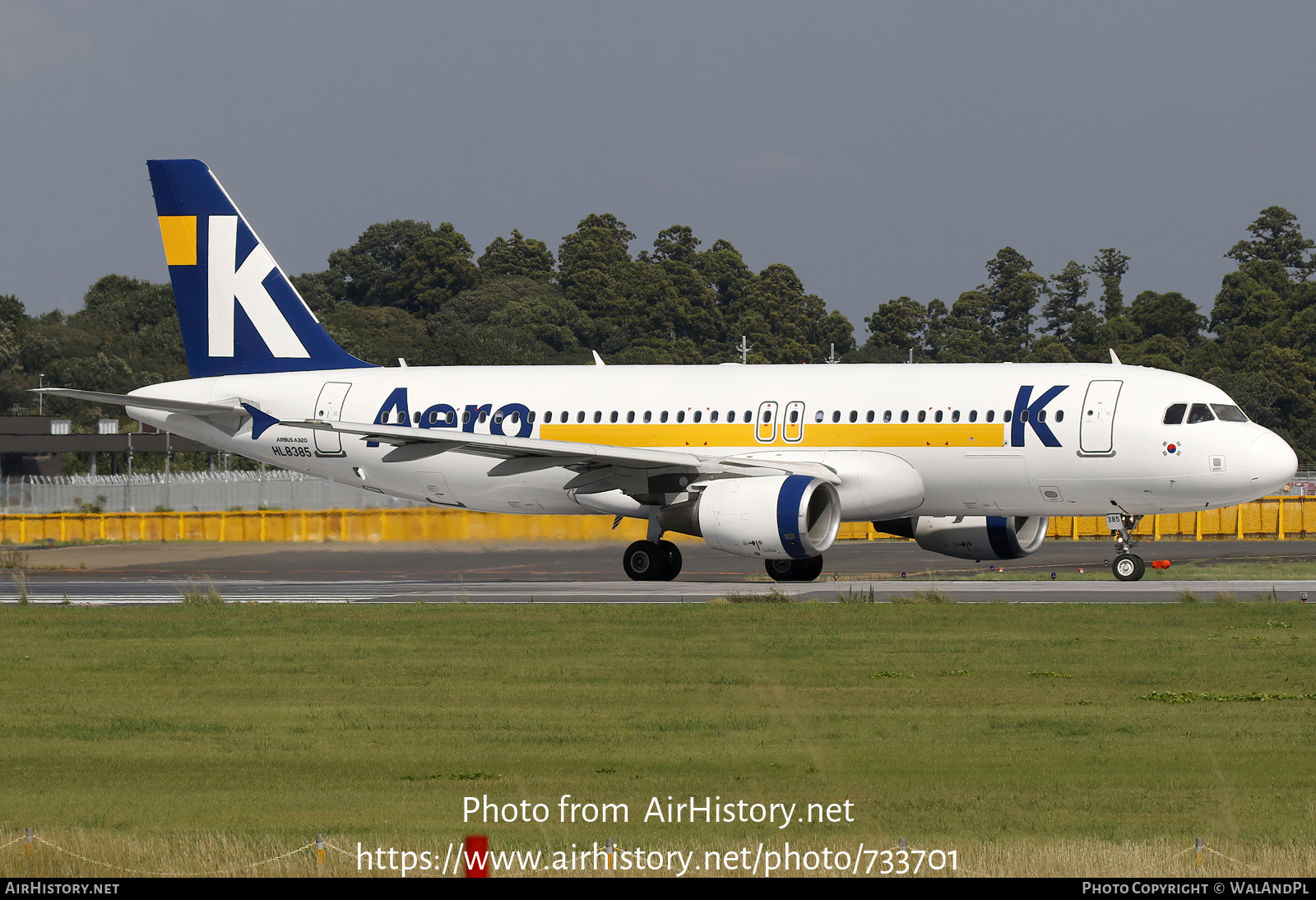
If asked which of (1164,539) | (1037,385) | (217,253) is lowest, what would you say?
(1164,539)

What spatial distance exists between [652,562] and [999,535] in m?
6.82

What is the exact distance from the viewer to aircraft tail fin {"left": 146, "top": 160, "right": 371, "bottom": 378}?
117ft

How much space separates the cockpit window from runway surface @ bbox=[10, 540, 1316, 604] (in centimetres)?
301

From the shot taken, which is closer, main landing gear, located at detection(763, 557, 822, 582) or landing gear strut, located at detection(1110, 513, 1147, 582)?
landing gear strut, located at detection(1110, 513, 1147, 582)

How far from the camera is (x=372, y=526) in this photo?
48844 millimetres

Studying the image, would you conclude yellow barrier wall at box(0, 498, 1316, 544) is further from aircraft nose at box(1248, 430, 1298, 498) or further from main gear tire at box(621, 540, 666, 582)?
aircraft nose at box(1248, 430, 1298, 498)

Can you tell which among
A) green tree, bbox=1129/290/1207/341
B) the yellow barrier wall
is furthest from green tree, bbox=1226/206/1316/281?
the yellow barrier wall

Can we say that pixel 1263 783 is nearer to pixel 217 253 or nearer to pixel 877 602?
pixel 877 602

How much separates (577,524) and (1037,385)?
→ 17.3 metres

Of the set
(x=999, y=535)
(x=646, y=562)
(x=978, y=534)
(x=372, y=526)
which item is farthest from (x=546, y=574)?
(x=372, y=526)

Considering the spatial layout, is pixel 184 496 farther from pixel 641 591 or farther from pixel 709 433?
pixel 641 591

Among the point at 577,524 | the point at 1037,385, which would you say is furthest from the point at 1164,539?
the point at 1037,385

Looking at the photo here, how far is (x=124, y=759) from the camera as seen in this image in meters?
13.1

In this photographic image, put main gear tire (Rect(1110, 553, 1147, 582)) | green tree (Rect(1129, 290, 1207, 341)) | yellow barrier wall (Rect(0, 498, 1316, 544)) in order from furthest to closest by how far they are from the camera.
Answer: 1. green tree (Rect(1129, 290, 1207, 341))
2. yellow barrier wall (Rect(0, 498, 1316, 544))
3. main gear tire (Rect(1110, 553, 1147, 582))
